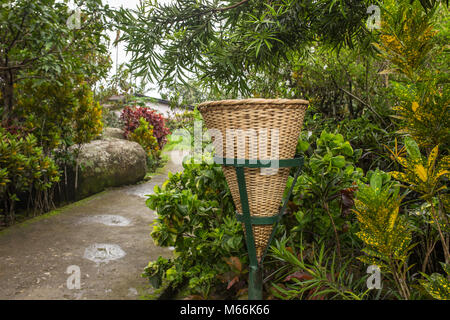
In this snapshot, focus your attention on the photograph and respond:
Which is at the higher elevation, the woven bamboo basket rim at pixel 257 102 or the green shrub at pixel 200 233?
the woven bamboo basket rim at pixel 257 102

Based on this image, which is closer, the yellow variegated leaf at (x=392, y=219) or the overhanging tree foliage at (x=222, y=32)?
the yellow variegated leaf at (x=392, y=219)

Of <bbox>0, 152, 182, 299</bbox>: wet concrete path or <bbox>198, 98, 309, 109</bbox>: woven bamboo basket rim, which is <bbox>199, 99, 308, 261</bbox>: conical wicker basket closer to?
<bbox>198, 98, 309, 109</bbox>: woven bamboo basket rim

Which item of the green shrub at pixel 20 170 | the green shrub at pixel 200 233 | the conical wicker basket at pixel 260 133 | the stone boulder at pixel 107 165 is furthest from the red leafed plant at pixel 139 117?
the conical wicker basket at pixel 260 133

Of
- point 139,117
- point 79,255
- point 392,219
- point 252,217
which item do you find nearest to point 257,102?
point 252,217

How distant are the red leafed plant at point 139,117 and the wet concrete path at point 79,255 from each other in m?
4.34

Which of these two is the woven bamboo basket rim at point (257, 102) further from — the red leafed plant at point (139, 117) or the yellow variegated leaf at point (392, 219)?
the red leafed plant at point (139, 117)

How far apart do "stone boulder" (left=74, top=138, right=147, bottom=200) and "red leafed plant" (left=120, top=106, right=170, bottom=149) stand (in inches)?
81.7

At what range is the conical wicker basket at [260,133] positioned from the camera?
1174mm

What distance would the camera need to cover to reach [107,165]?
4883 millimetres

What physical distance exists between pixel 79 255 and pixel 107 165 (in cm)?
270

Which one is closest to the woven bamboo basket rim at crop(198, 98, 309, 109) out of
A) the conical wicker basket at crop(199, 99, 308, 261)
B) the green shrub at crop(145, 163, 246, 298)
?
the conical wicker basket at crop(199, 99, 308, 261)

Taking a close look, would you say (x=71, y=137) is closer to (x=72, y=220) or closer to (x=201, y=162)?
(x=72, y=220)

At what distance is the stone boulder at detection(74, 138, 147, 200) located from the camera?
4.36 m

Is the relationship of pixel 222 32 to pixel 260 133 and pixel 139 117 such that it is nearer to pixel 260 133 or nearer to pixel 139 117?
pixel 260 133
